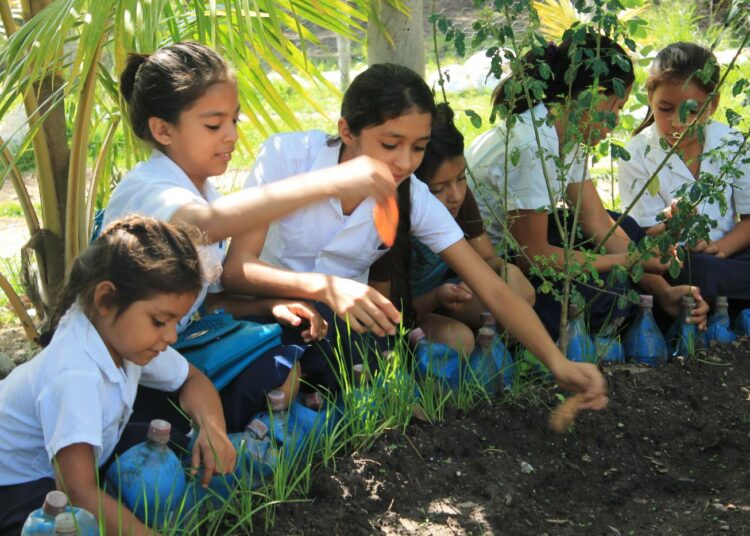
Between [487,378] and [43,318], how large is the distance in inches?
63.3

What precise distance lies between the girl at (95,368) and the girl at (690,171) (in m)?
1.88

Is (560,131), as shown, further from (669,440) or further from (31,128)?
(31,128)

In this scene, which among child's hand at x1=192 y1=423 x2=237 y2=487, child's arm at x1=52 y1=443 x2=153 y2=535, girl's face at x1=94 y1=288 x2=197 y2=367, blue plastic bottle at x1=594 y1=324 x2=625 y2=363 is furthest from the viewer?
blue plastic bottle at x1=594 y1=324 x2=625 y2=363

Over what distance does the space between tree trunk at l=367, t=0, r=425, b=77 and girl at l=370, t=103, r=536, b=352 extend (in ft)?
1.44

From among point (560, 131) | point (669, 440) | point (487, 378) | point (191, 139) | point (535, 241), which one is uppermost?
point (191, 139)

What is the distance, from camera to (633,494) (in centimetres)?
268

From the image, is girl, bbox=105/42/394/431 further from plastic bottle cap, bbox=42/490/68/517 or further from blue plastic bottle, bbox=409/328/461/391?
plastic bottle cap, bbox=42/490/68/517

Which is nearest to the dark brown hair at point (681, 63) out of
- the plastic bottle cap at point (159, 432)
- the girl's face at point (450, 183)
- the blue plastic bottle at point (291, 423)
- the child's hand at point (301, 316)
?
the girl's face at point (450, 183)

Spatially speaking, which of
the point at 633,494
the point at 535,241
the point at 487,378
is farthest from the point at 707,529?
the point at 535,241

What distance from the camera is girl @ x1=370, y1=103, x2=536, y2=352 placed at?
3.17 m

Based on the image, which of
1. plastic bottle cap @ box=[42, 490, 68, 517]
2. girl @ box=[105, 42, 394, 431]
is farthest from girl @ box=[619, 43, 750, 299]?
plastic bottle cap @ box=[42, 490, 68, 517]

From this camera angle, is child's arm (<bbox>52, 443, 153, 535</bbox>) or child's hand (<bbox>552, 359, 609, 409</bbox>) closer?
child's arm (<bbox>52, 443, 153, 535</bbox>)

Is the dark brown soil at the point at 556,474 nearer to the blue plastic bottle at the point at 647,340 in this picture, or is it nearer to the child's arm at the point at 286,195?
the blue plastic bottle at the point at 647,340

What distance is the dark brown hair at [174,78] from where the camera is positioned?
2.73 m
